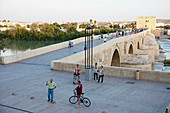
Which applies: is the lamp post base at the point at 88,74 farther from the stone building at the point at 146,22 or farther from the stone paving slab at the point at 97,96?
the stone building at the point at 146,22

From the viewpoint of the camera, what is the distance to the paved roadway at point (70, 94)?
7.18 m

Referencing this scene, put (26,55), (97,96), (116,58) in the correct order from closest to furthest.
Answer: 1. (97,96)
2. (26,55)
3. (116,58)

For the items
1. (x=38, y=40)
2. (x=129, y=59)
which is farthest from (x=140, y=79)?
(x=38, y=40)

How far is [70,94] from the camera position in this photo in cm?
866

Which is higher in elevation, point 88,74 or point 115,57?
point 88,74

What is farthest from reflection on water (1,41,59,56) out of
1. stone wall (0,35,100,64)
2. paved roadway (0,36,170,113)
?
paved roadway (0,36,170,113)

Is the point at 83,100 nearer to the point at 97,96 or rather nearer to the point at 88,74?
the point at 97,96

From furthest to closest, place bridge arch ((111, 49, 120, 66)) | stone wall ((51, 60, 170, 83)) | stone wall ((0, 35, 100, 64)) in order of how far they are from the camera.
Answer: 1. bridge arch ((111, 49, 120, 66))
2. stone wall ((0, 35, 100, 64))
3. stone wall ((51, 60, 170, 83))

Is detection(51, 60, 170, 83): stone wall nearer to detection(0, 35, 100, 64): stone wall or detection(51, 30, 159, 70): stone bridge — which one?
detection(51, 30, 159, 70): stone bridge

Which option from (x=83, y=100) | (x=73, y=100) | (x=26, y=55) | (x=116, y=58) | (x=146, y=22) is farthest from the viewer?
(x=146, y=22)

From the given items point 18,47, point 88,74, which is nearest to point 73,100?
point 88,74

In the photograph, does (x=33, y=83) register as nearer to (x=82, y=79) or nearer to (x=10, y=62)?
(x=82, y=79)

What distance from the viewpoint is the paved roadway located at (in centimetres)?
718

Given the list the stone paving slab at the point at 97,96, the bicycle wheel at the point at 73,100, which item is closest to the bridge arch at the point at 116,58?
the stone paving slab at the point at 97,96
